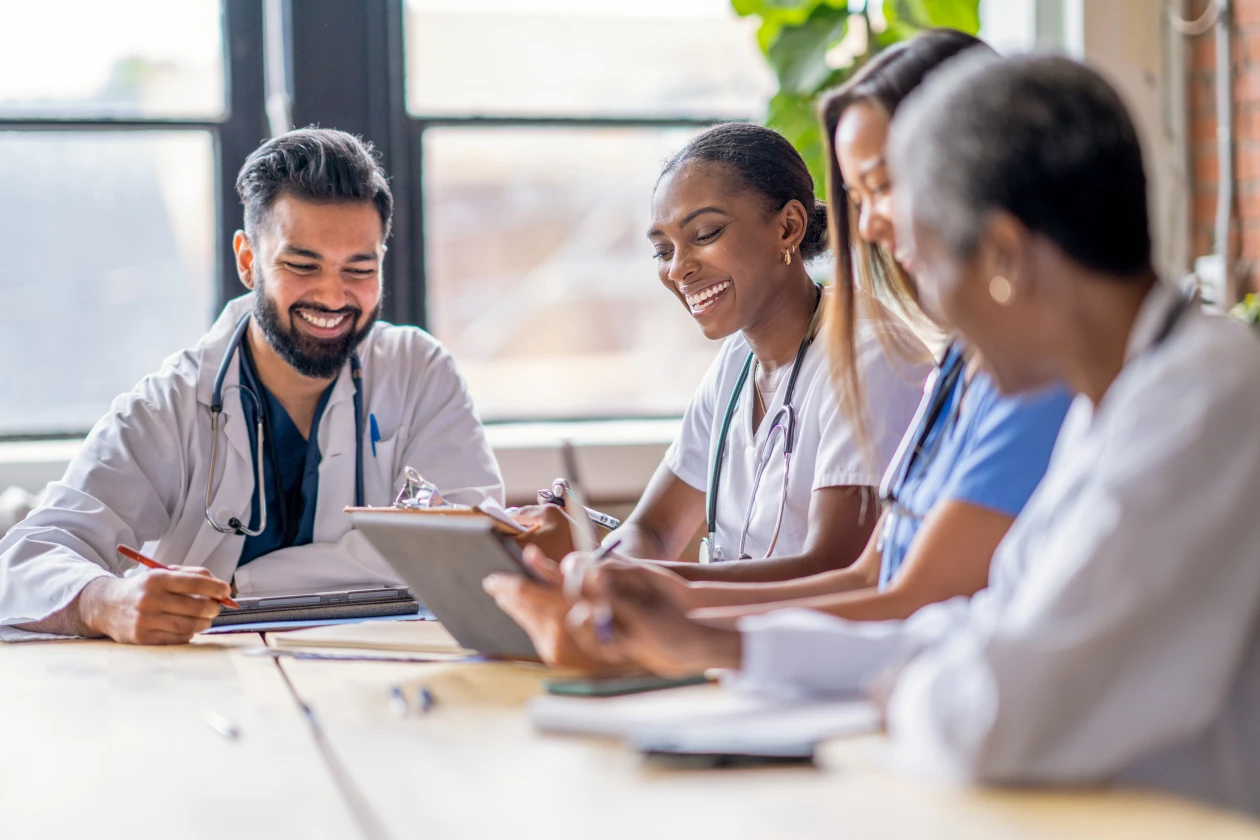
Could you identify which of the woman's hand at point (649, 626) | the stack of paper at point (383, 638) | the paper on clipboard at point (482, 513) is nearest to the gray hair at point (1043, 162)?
the woman's hand at point (649, 626)

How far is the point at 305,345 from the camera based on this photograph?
7.67ft

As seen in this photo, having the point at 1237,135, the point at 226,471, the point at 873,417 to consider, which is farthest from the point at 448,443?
the point at 1237,135

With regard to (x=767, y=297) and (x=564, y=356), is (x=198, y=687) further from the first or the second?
(x=564, y=356)

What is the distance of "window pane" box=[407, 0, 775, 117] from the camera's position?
3.55 m

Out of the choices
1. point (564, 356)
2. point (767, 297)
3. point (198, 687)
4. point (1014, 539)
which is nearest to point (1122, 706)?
point (1014, 539)

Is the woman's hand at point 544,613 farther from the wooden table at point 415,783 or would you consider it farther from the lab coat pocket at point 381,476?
the lab coat pocket at point 381,476

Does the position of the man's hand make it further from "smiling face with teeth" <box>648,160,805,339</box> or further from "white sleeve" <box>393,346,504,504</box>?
"smiling face with teeth" <box>648,160,805,339</box>

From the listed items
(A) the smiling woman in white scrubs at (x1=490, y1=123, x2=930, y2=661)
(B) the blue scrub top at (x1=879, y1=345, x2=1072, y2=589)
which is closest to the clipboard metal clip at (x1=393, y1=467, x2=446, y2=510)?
(A) the smiling woman in white scrubs at (x1=490, y1=123, x2=930, y2=661)

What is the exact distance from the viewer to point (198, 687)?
1.50 m

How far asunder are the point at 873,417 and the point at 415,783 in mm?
1050

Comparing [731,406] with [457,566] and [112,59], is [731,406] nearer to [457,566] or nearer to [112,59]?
[457,566]

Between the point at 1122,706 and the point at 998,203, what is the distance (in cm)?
39

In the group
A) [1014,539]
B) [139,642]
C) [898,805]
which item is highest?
[1014,539]

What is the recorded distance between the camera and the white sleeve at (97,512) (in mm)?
1888
